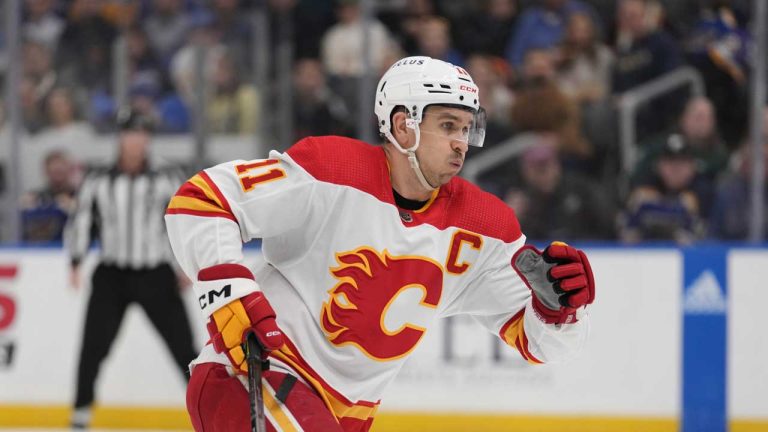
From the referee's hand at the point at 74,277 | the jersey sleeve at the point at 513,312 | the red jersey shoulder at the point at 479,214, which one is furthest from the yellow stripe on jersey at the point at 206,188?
the referee's hand at the point at 74,277

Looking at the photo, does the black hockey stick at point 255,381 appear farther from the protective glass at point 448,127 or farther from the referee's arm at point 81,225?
the referee's arm at point 81,225

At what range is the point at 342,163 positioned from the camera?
276 cm

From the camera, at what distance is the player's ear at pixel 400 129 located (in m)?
2.84

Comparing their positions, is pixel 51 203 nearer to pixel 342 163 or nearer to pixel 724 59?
pixel 724 59

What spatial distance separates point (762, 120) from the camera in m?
6.29

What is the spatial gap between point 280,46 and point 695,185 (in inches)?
96.0

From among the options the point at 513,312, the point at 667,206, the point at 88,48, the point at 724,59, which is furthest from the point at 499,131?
the point at 513,312

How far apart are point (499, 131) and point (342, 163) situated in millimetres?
4135

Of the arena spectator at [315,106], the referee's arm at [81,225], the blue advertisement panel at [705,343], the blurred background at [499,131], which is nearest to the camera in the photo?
the blue advertisement panel at [705,343]

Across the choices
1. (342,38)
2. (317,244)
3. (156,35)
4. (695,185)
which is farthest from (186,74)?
(317,244)

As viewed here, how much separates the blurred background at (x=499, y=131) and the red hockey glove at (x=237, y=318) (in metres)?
3.68

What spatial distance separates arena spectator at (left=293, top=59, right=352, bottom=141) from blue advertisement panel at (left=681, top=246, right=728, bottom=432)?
2.03 metres

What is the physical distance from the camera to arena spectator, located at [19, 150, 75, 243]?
271 inches

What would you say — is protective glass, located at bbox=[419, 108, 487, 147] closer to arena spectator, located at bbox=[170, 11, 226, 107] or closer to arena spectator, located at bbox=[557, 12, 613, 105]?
arena spectator, located at bbox=[557, 12, 613, 105]
